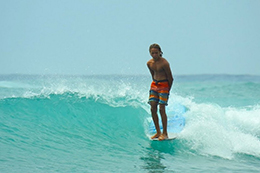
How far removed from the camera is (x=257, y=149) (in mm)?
6000

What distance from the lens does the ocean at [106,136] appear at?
5.05 metres

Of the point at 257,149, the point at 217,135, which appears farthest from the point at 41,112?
the point at 257,149

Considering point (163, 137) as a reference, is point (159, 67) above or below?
above

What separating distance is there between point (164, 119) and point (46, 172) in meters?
2.26

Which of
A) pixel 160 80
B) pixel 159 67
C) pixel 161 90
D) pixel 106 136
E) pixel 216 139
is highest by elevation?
pixel 159 67

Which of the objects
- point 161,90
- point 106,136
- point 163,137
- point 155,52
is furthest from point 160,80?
point 106,136

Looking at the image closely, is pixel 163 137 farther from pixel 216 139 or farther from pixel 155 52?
pixel 155 52

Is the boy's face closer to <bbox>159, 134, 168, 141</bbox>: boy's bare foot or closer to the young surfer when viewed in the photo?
the young surfer

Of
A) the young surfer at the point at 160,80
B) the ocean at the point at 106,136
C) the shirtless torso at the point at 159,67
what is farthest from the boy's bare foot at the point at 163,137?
the shirtless torso at the point at 159,67

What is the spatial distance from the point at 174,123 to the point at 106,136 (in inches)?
53.9

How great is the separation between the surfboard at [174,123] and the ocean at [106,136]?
0.13 metres

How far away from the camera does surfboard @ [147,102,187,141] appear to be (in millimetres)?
6488

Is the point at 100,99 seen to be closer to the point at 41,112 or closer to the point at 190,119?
the point at 41,112

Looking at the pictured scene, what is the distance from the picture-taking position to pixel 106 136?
260 inches
